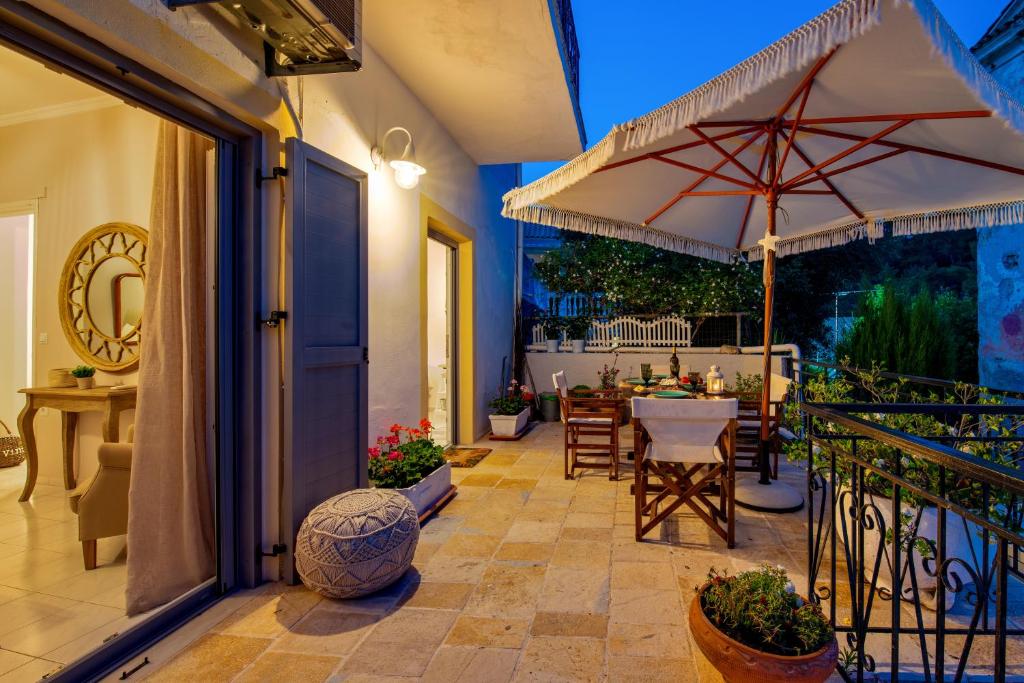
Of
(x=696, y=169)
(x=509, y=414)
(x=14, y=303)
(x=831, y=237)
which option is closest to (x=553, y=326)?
(x=509, y=414)

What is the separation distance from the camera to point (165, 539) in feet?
8.22

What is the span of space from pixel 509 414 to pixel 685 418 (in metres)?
3.67

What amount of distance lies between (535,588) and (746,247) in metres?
4.35

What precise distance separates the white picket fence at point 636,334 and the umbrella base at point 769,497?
4460 millimetres

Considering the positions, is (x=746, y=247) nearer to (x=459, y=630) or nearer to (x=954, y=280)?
(x=459, y=630)

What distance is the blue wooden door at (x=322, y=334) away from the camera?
8.63 ft

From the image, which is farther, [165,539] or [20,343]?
[20,343]

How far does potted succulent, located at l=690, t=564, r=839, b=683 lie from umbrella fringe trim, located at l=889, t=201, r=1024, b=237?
3.65m

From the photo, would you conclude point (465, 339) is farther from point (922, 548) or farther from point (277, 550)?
point (922, 548)

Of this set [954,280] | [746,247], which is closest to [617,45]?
[954,280]

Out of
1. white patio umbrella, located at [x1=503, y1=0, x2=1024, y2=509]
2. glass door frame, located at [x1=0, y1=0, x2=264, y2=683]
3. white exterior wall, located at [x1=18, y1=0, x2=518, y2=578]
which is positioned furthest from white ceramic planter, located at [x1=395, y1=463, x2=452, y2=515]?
white patio umbrella, located at [x1=503, y1=0, x2=1024, y2=509]

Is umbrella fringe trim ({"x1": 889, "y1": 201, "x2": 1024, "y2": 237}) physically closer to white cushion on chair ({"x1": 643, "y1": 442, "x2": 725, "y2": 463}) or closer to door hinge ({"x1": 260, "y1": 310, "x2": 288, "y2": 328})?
white cushion on chair ({"x1": 643, "y1": 442, "x2": 725, "y2": 463})

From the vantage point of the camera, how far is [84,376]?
146 inches

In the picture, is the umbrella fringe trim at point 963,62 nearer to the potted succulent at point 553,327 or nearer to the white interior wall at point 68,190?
the white interior wall at point 68,190
